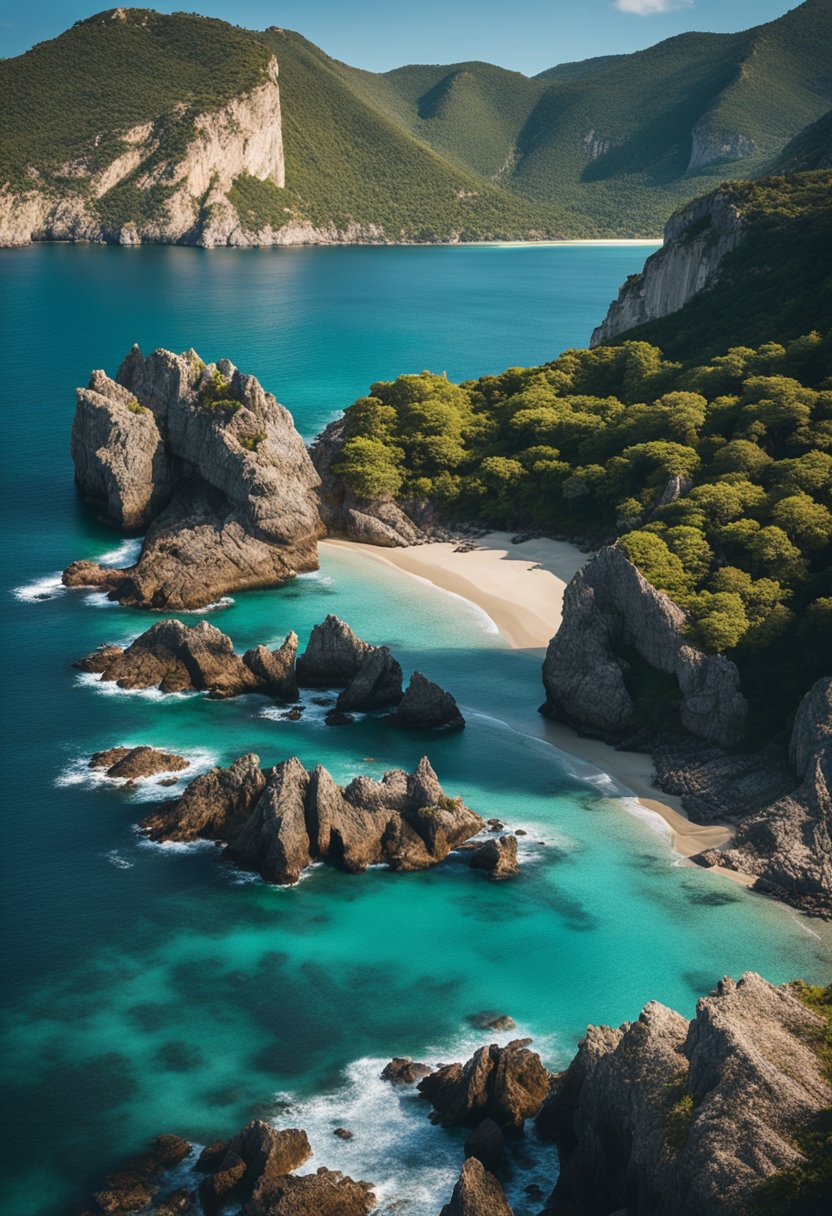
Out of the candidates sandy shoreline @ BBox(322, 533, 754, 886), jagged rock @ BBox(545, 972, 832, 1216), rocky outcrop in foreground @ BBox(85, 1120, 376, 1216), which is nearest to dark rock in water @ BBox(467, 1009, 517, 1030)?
jagged rock @ BBox(545, 972, 832, 1216)

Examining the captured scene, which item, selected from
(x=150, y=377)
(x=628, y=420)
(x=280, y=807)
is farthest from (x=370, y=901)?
(x=150, y=377)

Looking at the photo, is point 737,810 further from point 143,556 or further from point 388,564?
point 143,556

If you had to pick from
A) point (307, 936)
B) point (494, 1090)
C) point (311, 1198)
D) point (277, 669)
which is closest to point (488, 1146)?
point (494, 1090)

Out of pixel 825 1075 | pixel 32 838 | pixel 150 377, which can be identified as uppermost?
pixel 150 377

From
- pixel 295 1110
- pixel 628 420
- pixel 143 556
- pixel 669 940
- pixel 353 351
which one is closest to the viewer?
pixel 295 1110

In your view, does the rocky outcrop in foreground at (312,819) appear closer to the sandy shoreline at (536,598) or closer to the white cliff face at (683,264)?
the sandy shoreline at (536,598)
